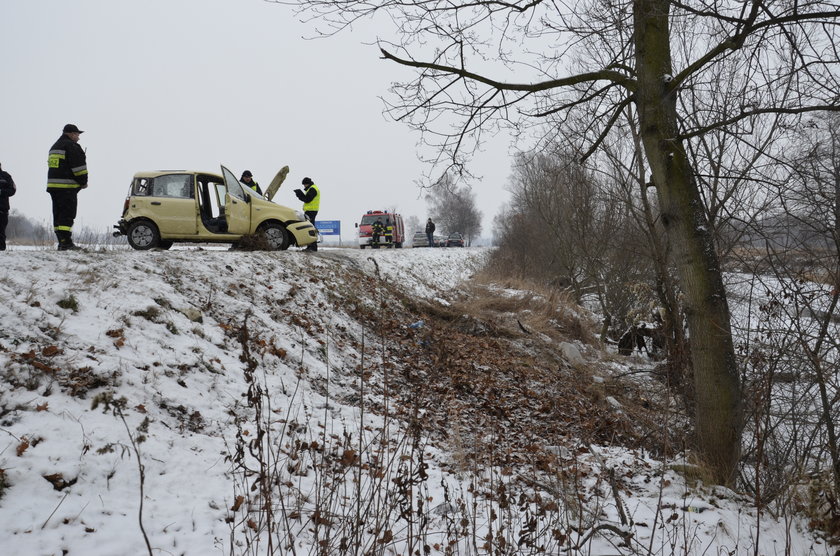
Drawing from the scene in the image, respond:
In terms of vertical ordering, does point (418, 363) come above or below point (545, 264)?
below

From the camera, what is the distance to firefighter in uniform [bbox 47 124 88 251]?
7781 millimetres

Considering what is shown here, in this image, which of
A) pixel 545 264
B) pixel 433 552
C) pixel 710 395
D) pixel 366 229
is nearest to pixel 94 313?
pixel 433 552

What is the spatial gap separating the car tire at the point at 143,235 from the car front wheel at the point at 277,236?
2.35 m

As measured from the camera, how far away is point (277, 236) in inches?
462

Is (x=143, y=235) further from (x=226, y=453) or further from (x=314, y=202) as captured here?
(x=226, y=453)

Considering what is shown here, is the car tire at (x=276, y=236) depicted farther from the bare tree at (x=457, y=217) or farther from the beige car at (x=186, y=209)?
the bare tree at (x=457, y=217)

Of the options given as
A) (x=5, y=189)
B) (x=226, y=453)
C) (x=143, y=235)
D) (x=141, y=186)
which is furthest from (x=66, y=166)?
(x=226, y=453)

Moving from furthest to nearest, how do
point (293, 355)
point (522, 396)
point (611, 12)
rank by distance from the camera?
point (522, 396)
point (293, 355)
point (611, 12)

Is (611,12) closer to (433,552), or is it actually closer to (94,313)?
(433,552)

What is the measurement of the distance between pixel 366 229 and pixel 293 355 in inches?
944

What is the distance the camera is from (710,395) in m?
4.59

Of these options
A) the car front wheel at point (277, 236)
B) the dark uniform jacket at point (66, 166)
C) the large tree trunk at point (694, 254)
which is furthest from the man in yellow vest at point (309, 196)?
the large tree trunk at point (694, 254)

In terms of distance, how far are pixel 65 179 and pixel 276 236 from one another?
4.52 metres

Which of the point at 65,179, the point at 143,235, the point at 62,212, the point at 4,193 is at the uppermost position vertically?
the point at 65,179
